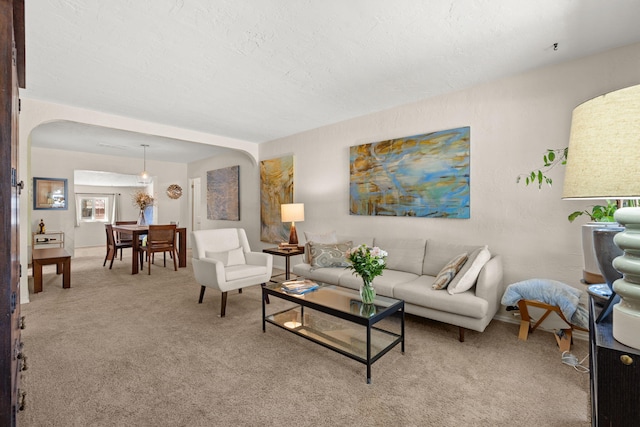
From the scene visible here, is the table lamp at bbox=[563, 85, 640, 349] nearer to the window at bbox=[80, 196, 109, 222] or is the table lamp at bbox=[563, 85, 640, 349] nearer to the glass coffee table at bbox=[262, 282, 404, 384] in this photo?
the glass coffee table at bbox=[262, 282, 404, 384]

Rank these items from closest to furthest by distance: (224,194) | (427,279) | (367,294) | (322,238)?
(367,294) → (427,279) → (322,238) → (224,194)

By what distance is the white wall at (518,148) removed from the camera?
2.59m

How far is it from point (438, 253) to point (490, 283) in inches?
27.4

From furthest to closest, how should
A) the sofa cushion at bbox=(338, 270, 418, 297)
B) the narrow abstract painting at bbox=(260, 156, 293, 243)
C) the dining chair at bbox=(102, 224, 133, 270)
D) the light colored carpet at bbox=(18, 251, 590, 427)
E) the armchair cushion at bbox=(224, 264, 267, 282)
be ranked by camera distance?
the dining chair at bbox=(102, 224, 133, 270) < the narrow abstract painting at bbox=(260, 156, 293, 243) < the armchair cushion at bbox=(224, 264, 267, 282) < the sofa cushion at bbox=(338, 270, 418, 297) < the light colored carpet at bbox=(18, 251, 590, 427)

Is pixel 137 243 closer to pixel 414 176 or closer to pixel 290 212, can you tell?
pixel 290 212

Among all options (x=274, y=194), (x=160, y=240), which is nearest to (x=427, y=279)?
(x=274, y=194)

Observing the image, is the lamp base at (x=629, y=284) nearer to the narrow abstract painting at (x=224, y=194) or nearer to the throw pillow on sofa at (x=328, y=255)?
the throw pillow on sofa at (x=328, y=255)

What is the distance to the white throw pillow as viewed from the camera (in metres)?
2.54

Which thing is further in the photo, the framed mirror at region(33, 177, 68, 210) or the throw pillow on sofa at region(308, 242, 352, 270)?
the framed mirror at region(33, 177, 68, 210)

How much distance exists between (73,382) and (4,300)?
1465mm

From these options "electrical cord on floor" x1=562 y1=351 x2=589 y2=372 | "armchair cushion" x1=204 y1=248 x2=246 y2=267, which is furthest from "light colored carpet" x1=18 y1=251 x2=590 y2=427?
"armchair cushion" x1=204 y1=248 x2=246 y2=267

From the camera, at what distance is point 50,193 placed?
21.3ft

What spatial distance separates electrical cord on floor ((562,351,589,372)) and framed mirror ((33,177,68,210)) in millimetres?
8731

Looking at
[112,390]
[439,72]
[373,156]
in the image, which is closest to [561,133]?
[439,72]
